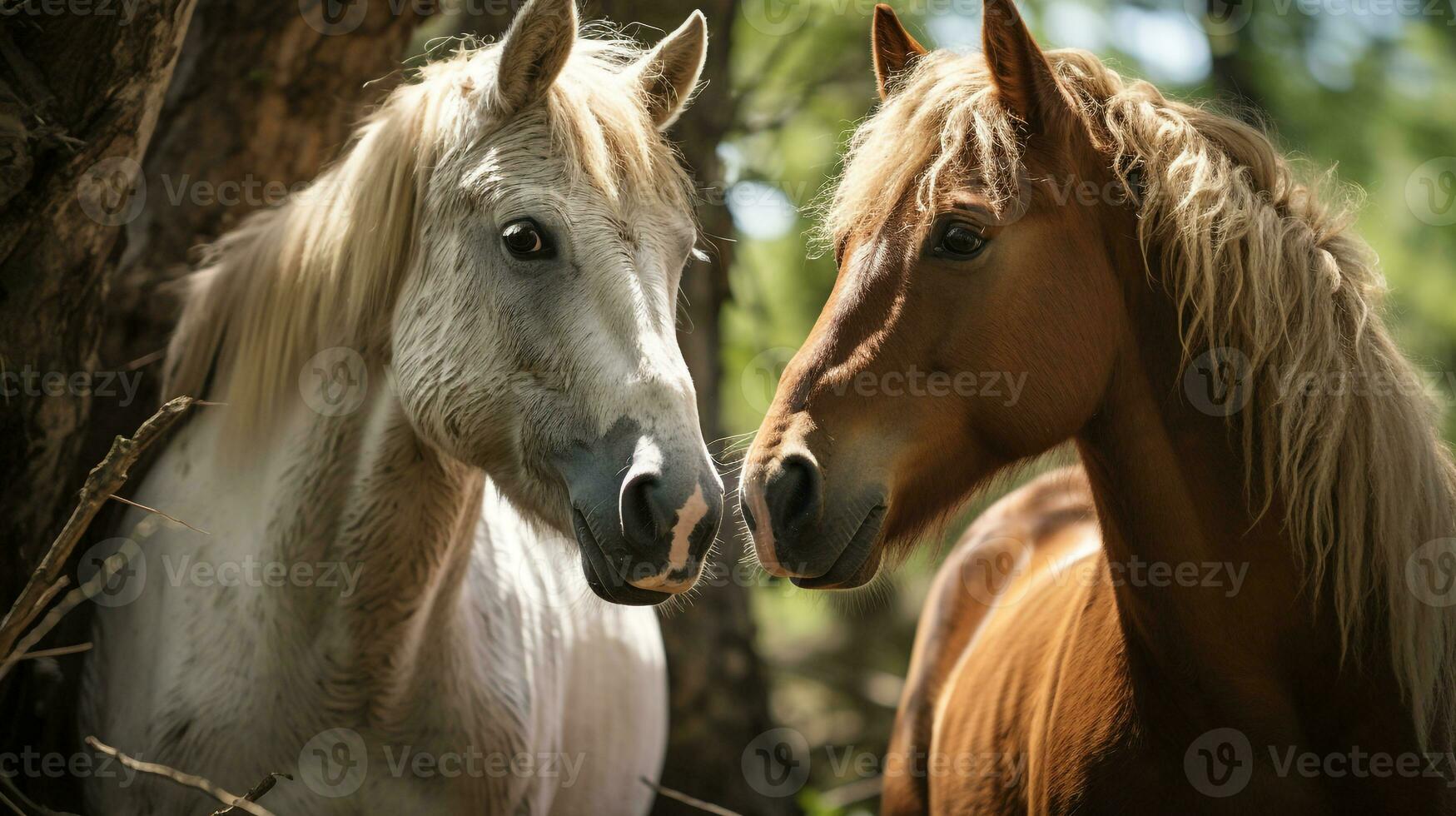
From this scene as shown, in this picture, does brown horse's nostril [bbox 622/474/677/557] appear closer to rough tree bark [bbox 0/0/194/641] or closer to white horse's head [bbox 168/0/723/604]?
white horse's head [bbox 168/0/723/604]

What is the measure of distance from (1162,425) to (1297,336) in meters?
0.34

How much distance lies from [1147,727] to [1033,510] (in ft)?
6.70

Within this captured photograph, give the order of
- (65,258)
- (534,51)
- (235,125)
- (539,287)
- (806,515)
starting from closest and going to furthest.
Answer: (806,515) < (539,287) < (534,51) < (65,258) < (235,125)

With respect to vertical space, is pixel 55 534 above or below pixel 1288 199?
below

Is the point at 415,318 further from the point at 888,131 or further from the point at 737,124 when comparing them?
the point at 737,124

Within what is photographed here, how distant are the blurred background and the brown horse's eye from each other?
2.25ft

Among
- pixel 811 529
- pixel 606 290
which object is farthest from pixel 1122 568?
pixel 606 290

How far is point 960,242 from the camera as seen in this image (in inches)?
97.6

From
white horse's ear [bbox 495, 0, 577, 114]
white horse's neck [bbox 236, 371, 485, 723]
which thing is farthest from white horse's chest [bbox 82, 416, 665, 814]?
white horse's ear [bbox 495, 0, 577, 114]

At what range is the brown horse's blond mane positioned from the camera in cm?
235

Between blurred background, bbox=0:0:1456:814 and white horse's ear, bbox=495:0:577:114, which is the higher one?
white horse's ear, bbox=495:0:577:114

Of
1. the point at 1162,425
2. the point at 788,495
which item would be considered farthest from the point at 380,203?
the point at 1162,425

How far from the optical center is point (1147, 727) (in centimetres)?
252

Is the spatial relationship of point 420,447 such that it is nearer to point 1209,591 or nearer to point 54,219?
point 54,219
